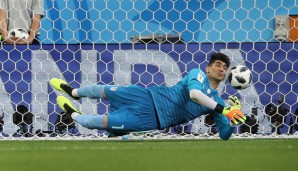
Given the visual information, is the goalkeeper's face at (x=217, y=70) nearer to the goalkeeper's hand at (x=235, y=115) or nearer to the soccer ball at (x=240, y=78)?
the soccer ball at (x=240, y=78)

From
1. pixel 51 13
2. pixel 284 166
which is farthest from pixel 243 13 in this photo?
pixel 284 166

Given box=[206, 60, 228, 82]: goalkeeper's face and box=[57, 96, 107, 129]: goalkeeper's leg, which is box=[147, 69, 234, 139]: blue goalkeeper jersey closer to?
box=[206, 60, 228, 82]: goalkeeper's face

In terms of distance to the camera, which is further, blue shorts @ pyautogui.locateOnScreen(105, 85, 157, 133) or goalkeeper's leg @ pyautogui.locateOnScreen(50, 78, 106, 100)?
goalkeeper's leg @ pyautogui.locateOnScreen(50, 78, 106, 100)

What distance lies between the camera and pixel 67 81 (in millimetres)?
4660

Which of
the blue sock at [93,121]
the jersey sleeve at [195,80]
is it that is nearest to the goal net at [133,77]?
the blue sock at [93,121]

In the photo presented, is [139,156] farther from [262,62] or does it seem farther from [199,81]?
[262,62]

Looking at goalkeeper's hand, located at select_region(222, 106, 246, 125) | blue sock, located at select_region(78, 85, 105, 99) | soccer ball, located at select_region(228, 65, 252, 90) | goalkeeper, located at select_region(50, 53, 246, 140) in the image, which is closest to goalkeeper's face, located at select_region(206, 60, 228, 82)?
goalkeeper, located at select_region(50, 53, 246, 140)

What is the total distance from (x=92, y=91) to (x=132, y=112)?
320 millimetres

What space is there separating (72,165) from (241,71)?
6.17 ft

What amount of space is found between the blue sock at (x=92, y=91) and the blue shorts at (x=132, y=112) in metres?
0.14

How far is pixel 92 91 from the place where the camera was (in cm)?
397

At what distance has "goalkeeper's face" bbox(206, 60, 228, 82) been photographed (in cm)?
380

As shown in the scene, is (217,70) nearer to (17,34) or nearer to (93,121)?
(93,121)

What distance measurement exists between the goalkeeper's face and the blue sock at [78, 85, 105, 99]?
62 cm
